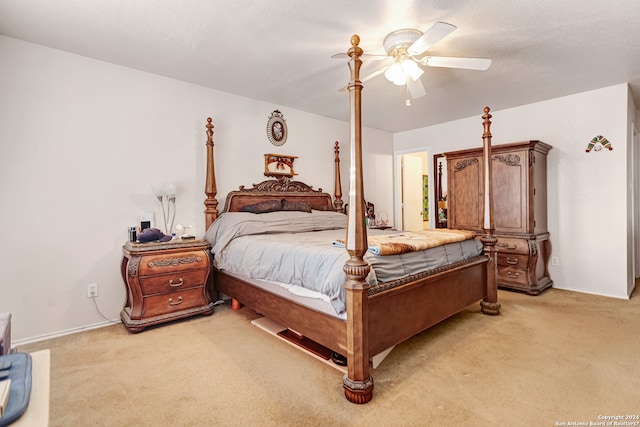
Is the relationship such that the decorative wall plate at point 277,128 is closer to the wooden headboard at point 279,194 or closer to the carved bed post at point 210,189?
the wooden headboard at point 279,194

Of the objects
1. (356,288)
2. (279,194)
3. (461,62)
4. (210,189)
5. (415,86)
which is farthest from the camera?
(279,194)

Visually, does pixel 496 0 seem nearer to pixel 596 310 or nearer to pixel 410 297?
pixel 410 297

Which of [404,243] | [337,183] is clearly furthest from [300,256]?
[337,183]

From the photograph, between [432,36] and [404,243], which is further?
[404,243]

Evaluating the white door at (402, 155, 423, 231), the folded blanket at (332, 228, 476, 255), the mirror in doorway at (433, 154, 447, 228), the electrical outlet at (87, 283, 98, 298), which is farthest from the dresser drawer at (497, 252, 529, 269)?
the electrical outlet at (87, 283, 98, 298)

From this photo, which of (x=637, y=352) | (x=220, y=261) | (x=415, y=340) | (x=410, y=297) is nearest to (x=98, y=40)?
(x=220, y=261)

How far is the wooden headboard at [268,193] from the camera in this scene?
351cm

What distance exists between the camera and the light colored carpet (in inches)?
64.6

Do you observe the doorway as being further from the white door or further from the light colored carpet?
the light colored carpet

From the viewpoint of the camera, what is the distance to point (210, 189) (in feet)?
11.5

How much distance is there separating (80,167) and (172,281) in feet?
4.28

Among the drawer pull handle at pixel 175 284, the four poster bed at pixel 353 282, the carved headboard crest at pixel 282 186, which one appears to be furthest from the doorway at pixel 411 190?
the drawer pull handle at pixel 175 284

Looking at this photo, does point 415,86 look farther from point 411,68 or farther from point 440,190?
point 440,190

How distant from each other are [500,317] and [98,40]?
424 cm
